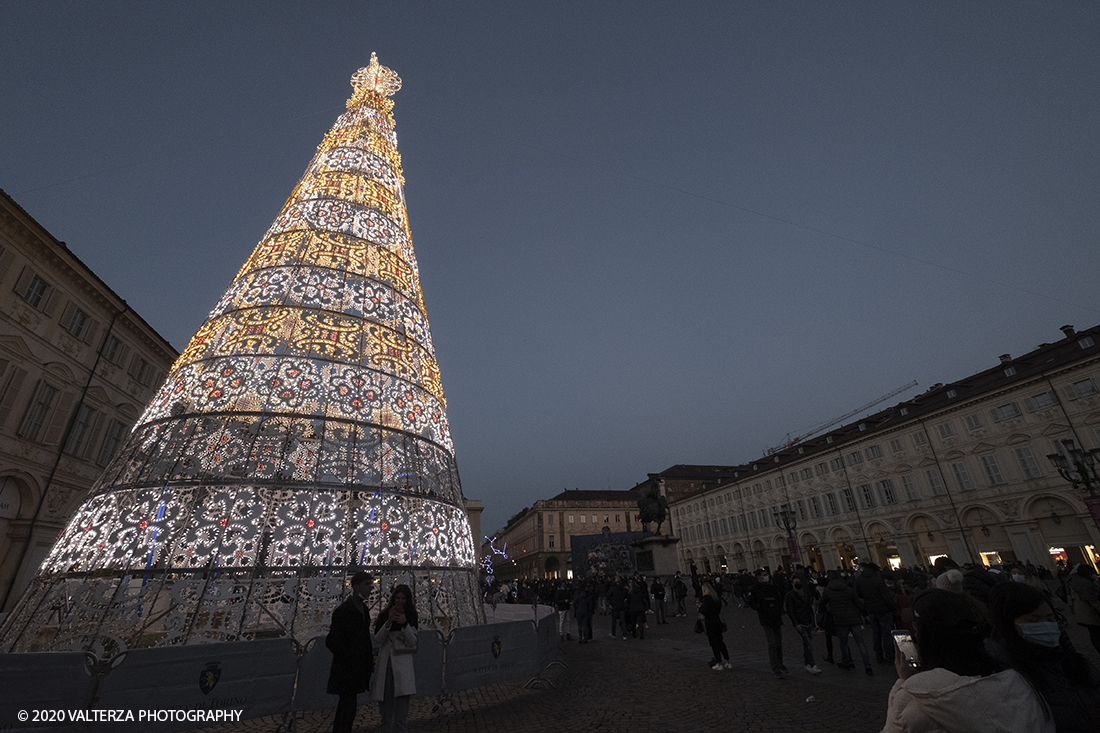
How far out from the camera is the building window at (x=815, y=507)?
39.1 metres

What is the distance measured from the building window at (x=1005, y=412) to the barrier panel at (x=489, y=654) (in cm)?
3430

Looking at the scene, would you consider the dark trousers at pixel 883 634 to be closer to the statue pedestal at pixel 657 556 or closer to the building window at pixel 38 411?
the statue pedestal at pixel 657 556

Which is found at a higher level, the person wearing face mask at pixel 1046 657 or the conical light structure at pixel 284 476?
the conical light structure at pixel 284 476

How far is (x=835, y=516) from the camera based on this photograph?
37.4m

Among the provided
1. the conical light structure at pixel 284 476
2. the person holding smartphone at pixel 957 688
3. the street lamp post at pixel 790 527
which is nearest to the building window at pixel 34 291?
the conical light structure at pixel 284 476

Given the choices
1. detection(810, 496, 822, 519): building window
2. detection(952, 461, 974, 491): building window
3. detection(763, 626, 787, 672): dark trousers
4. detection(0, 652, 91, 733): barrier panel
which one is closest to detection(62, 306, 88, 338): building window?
detection(0, 652, 91, 733): barrier panel

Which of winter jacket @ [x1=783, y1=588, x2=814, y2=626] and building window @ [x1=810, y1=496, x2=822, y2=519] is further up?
building window @ [x1=810, y1=496, x2=822, y2=519]

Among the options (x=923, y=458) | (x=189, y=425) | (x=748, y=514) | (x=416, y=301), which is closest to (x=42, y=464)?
(x=189, y=425)

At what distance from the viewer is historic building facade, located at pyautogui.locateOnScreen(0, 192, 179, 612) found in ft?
47.6

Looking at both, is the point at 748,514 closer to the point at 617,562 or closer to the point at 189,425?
the point at 617,562

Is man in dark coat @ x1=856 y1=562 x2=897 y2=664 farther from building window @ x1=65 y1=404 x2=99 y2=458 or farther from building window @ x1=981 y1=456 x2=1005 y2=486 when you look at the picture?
building window @ x1=981 y1=456 x2=1005 y2=486

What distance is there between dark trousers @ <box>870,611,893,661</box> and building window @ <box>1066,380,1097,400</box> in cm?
2775

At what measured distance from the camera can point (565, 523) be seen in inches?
2950

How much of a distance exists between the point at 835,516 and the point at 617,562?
2346 cm
